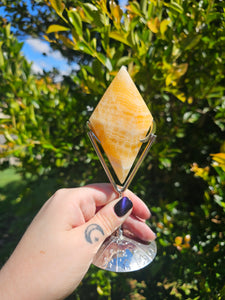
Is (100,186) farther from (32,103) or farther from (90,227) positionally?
(32,103)

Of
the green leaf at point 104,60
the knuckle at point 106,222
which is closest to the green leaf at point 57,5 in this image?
the green leaf at point 104,60

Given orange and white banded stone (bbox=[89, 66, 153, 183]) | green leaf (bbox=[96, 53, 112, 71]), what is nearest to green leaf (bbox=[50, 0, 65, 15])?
green leaf (bbox=[96, 53, 112, 71])

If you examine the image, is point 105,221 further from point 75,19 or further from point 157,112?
point 75,19

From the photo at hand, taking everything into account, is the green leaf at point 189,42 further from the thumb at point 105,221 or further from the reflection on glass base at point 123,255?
the reflection on glass base at point 123,255

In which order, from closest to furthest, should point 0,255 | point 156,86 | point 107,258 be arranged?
point 107,258 → point 156,86 → point 0,255

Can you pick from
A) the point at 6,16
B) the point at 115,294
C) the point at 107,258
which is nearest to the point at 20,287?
the point at 107,258

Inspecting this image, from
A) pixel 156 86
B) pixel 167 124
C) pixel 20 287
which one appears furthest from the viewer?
pixel 167 124

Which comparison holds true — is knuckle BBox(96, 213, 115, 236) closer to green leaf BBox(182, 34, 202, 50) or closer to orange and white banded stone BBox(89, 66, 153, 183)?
orange and white banded stone BBox(89, 66, 153, 183)
